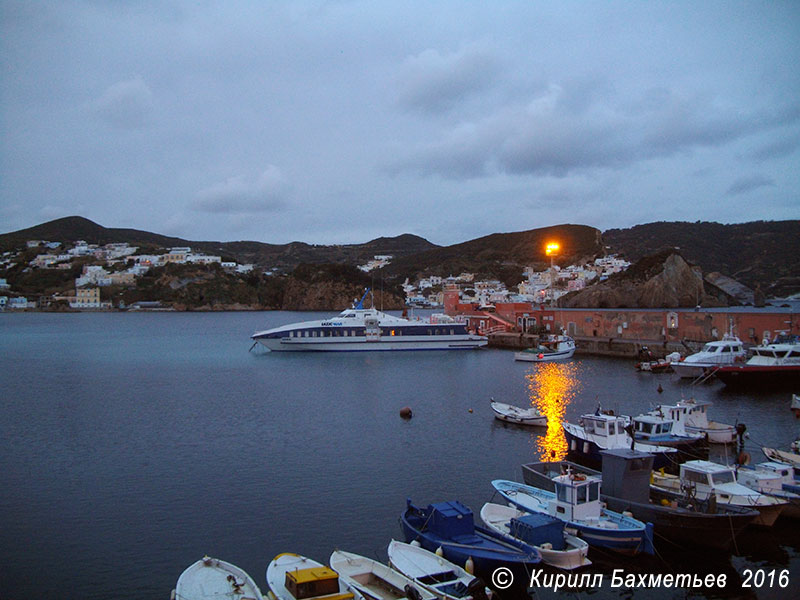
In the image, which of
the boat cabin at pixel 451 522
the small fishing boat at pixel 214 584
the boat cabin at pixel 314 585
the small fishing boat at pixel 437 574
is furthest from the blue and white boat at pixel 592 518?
the small fishing boat at pixel 214 584

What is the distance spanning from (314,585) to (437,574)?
6.82 ft

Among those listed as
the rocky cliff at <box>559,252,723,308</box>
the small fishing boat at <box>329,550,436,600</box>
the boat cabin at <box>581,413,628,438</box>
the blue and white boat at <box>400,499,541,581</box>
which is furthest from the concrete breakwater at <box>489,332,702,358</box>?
the small fishing boat at <box>329,550,436,600</box>

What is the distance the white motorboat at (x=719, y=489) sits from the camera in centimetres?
1287

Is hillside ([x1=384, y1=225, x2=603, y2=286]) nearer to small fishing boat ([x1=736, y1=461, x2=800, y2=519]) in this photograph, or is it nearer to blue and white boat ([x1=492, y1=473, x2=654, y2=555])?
small fishing boat ([x1=736, y1=461, x2=800, y2=519])

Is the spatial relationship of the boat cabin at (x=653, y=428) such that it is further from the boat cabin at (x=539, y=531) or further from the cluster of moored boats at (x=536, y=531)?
the boat cabin at (x=539, y=531)

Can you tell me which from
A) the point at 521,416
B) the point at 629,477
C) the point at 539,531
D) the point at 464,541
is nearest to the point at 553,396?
the point at 521,416

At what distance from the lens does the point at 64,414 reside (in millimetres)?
26469

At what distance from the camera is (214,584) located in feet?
31.8

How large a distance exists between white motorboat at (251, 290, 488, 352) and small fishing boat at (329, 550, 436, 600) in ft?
141

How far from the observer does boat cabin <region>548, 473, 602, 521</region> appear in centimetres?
1214

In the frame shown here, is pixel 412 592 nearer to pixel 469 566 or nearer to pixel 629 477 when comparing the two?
pixel 469 566

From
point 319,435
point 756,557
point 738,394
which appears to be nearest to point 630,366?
point 738,394

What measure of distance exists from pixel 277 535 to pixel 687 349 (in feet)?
119

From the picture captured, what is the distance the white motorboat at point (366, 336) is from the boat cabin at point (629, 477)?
134 ft
